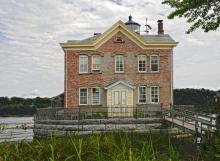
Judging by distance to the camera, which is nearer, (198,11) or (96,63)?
(198,11)

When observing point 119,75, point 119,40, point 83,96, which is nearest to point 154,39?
point 119,40

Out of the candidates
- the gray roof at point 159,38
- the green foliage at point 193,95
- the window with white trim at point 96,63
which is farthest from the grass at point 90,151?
the green foliage at point 193,95

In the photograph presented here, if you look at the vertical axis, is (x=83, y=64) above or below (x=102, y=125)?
above

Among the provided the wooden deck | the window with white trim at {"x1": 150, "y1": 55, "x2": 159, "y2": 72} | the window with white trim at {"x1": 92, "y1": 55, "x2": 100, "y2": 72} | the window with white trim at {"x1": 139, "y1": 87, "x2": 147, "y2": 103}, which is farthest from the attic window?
the wooden deck

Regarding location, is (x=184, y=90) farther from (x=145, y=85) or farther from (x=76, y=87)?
(x=76, y=87)

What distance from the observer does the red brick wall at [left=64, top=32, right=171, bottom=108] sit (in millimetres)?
24812

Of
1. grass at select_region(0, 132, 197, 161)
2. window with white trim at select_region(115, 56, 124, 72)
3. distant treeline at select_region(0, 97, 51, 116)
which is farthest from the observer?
distant treeline at select_region(0, 97, 51, 116)

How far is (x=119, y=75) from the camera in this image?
25.1 metres

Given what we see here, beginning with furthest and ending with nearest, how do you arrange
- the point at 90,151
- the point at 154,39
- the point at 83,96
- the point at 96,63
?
the point at 154,39
the point at 96,63
the point at 83,96
the point at 90,151

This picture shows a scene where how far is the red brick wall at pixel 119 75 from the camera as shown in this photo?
24.8 metres

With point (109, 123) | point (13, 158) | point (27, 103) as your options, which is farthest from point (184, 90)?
point (27, 103)

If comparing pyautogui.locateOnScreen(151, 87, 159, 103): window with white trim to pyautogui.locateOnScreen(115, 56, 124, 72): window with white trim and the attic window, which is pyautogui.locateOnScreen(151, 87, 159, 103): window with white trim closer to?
pyautogui.locateOnScreen(115, 56, 124, 72): window with white trim

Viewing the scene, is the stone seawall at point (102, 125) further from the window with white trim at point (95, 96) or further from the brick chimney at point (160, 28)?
the brick chimney at point (160, 28)

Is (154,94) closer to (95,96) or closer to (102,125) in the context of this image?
(95,96)
